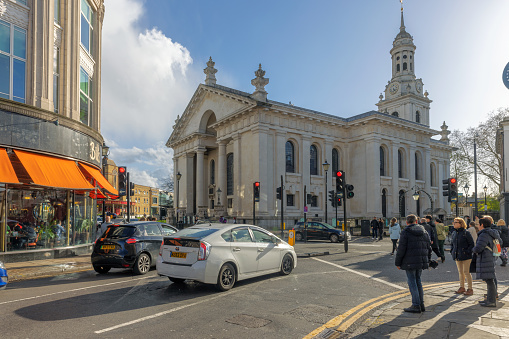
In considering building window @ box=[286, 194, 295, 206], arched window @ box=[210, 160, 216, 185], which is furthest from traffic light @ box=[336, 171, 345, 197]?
arched window @ box=[210, 160, 216, 185]

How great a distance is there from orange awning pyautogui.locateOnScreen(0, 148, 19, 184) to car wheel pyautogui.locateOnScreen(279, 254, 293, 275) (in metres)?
8.45

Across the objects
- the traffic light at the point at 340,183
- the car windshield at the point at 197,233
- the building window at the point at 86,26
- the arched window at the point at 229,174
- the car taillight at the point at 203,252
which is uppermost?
the building window at the point at 86,26

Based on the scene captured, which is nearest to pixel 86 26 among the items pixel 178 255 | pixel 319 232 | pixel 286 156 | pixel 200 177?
pixel 178 255

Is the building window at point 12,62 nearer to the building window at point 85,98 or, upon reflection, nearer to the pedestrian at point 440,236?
the building window at point 85,98

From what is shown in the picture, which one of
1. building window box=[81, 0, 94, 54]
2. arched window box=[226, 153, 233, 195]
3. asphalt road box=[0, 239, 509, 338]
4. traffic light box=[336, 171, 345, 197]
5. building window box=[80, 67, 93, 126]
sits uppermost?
building window box=[81, 0, 94, 54]

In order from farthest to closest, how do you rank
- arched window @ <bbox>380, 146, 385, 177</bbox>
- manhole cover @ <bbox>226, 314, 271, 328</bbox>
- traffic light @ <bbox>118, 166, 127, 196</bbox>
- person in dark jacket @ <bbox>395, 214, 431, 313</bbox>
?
arched window @ <bbox>380, 146, 385, 177</bbox>
traffic light @ <bbox>118, 166, 127, 196</bbox>
person in dark jacket @ <bbox>395, 214, 431, 313</bbox>
manhole cover @ <bbox>226, 314, 271, 328</bbox>

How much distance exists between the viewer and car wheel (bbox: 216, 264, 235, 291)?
826 cm

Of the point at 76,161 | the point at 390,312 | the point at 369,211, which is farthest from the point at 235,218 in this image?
the point at 390,312

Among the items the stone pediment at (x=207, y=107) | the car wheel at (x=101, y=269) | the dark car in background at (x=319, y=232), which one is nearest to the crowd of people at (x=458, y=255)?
the car wheel at (x=101, y=269)

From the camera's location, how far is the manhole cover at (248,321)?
599 centimetres

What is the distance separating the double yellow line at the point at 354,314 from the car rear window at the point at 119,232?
6780mm

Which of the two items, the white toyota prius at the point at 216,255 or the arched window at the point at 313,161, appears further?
the arched window at the point at 313,161

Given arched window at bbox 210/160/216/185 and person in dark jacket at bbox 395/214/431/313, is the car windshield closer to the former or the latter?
person in dark jacket at bbox 395/214/431/313

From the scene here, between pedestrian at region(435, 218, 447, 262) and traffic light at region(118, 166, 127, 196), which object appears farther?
traffic light at region(118, 166, 127, 196)
